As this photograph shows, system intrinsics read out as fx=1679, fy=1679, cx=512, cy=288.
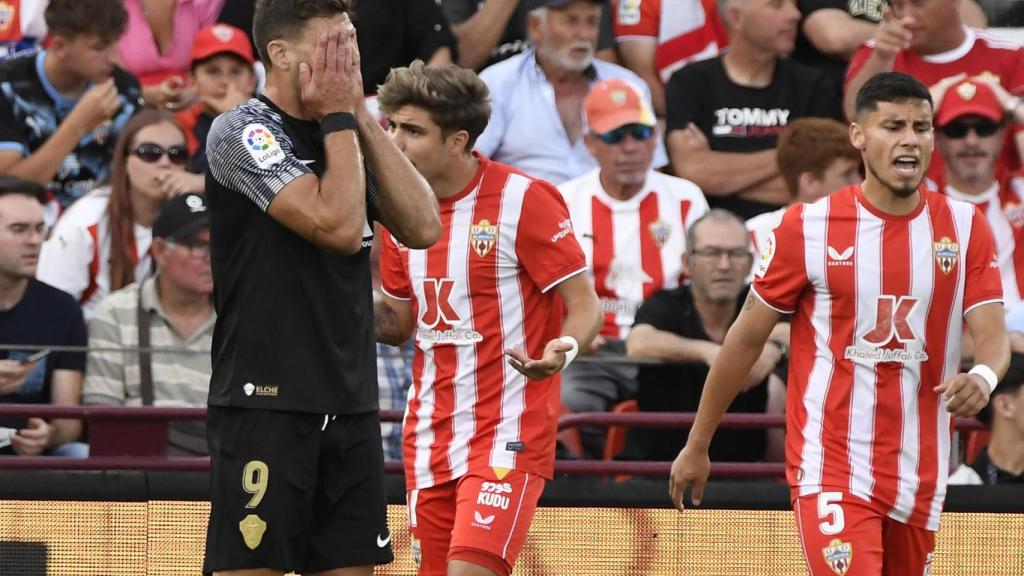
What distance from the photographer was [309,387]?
457 cm

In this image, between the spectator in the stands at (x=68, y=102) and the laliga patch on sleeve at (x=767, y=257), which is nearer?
the laliga patch on sleeve at (x=767, y=257)

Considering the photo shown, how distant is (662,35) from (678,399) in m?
3.23

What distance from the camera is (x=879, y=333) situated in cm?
564

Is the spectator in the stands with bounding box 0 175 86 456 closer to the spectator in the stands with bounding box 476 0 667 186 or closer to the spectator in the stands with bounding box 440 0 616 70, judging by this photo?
the spectator in the stands with bounding box 476 0 667 186

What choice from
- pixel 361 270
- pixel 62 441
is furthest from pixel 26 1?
pixel 361 270

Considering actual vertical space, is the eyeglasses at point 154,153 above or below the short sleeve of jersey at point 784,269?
above

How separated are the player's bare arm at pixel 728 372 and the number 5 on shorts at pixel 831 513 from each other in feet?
1.52

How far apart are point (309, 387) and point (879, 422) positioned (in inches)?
82.0

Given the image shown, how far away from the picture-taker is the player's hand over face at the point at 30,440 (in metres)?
7.18

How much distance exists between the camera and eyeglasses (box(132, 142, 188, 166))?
840cm

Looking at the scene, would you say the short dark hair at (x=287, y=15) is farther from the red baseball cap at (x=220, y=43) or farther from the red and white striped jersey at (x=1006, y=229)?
the red and white striped jersey at (x=1006, y=229)

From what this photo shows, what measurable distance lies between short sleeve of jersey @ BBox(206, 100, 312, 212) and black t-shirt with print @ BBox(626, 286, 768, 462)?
11.2 ft

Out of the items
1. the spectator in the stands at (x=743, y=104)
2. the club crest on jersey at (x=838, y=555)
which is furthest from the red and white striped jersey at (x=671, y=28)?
the club crest on jersey at (x=838, y=555)

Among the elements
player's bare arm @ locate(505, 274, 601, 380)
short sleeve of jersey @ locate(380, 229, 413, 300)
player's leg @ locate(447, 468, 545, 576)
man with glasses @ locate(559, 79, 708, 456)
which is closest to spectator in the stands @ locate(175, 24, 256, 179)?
man with glasses @ locate(559, 79, 708, 456)
